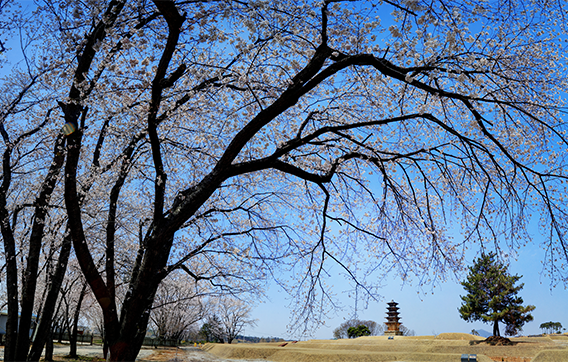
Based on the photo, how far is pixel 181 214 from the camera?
17.5ft

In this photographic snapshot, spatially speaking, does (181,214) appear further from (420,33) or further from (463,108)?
(463,108)

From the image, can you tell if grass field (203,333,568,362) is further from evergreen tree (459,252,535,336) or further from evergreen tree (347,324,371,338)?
evergreen tree (347,324,371,338)

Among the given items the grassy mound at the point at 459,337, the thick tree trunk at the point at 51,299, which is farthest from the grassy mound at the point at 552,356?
the thick tree trunk at the point at 51,299

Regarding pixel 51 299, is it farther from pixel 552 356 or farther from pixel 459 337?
pixel 459 337

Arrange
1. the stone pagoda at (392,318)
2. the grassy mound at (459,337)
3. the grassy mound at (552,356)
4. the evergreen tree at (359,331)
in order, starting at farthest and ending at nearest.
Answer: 1. the evergreen tree at (359,331)
2. the stone pagoda at (392,318)
3. the grassy mound at (459,337)
4. the grassy mound at (552,356)

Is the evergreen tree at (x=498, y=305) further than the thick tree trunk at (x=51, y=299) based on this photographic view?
Yes

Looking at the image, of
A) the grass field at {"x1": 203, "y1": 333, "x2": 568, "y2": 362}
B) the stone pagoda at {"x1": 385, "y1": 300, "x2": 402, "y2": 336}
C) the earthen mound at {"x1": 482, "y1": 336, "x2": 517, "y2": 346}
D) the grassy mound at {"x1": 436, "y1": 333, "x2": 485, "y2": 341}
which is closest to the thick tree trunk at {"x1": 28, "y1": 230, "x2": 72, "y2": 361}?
the grass field at {"x1": 203, "y1": 333, "x2": 568, "y2": 362}

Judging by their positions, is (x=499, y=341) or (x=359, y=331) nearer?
(x=499, y=341)

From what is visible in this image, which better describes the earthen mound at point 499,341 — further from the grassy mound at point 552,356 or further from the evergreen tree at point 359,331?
the evergreen tree at point 359,331

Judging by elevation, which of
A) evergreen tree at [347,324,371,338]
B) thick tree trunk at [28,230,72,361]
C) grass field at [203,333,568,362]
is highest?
thick tree trunk at [28,230,72,361]

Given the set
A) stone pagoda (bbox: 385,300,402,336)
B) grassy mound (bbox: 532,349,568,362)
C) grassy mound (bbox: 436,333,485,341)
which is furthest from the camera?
stone pagoda (bbox: 385,300,402,336)

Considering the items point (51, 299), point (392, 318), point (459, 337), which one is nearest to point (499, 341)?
point (459, 337)

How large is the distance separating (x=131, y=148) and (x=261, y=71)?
3.62 meters

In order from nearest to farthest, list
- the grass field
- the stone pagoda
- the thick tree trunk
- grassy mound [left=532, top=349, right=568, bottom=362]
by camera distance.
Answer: the thick tree trunk → grassy mound [left=532, top=349, right=568, bottom=362] → the grass field → the stone pagoda
